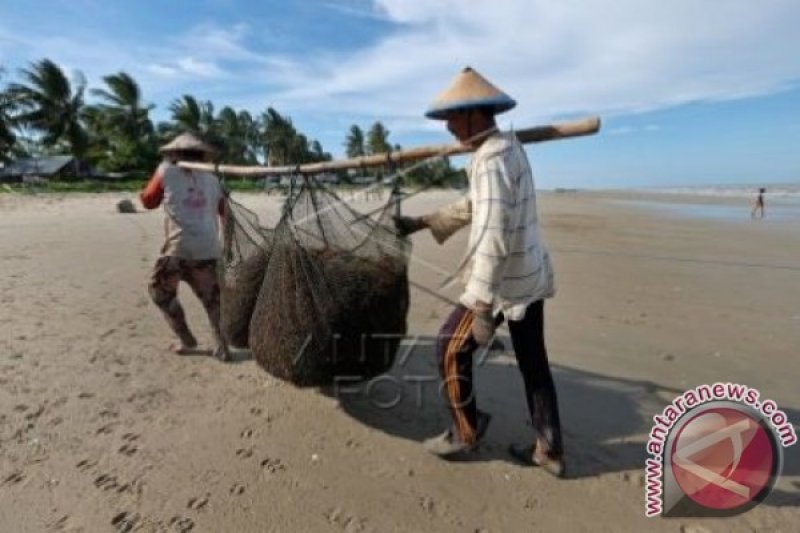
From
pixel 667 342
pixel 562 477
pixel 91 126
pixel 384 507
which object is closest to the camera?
pixel 384 507

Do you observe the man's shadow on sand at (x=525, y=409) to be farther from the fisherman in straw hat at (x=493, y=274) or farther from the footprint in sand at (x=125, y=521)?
the footprint in sand at (x=125, y=521)

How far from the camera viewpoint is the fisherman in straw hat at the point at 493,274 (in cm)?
260

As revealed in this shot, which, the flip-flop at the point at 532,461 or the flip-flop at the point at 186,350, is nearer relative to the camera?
the flip-flop at the point at 532,461

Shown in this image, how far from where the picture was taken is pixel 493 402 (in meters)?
3.81

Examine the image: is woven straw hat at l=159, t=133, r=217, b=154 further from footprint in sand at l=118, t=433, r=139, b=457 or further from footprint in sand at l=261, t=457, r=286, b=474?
footprint in sand at l=261, t=457, r=286, b=474

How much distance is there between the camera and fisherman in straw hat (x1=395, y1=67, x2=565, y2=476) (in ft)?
8.52

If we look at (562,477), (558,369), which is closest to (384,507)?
(562,477)

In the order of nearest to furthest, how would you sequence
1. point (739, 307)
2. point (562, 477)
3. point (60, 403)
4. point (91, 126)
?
point (562, 477) < point (60, 403) < point (739, 307) < point (91, 126)

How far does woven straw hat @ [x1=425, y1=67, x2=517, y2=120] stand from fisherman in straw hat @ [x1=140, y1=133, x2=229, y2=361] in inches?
90.1

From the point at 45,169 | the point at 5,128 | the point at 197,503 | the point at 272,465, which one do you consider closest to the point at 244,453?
the point at 272,465

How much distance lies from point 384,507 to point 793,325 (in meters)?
4.99

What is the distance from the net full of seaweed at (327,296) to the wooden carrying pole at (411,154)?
0.15 meters

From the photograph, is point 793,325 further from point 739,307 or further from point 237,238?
point 237,238

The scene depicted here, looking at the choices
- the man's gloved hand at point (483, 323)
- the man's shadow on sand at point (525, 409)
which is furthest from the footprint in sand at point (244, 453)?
the man's gloved hand at point (483, 323)
